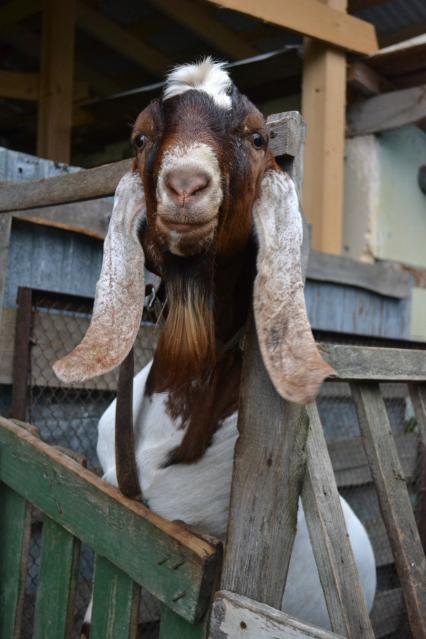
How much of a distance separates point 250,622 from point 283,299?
68 centimetres

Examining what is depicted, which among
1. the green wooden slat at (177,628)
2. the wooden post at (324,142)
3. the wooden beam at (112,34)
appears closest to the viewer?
the green wooden slat at (177,628)

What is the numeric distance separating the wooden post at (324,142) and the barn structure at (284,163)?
0.03 feet

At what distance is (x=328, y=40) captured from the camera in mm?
4844

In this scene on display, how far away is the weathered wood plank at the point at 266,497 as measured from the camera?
1599 mm

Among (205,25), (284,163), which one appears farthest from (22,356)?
(205,25)

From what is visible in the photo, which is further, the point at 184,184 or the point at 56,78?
the point at 56,78

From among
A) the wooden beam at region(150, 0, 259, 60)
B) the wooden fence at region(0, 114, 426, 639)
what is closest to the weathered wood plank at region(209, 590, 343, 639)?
the wooden fence at region(0, 114, 426, 639)

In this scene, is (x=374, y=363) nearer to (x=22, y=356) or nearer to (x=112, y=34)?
(x=22, y=356)

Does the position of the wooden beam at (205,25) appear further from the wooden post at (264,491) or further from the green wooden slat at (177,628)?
the green wooden slat at (177,628)

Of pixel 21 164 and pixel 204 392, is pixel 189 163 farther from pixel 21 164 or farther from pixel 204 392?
pixel 21 164

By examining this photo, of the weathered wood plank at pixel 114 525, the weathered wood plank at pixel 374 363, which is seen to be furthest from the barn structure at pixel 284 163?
the weathered wood plank at pixel 374 363

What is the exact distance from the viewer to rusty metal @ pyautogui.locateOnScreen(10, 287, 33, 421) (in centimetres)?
321

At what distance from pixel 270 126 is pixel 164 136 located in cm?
36

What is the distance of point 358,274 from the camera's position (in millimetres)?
4922
